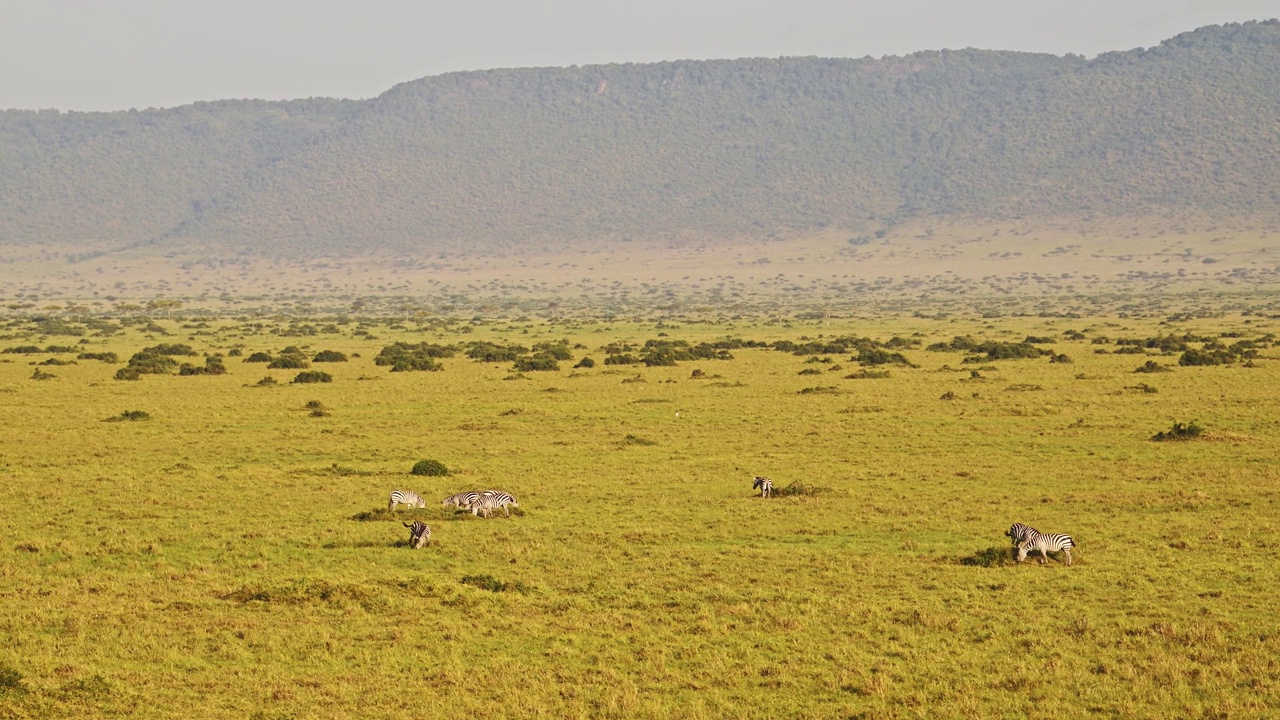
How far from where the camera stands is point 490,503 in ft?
59.4

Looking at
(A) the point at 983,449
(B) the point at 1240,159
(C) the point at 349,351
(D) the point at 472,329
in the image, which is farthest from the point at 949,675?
(B) the point at 1240,159

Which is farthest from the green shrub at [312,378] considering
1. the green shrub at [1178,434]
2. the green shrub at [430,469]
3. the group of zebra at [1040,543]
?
the group of zebra at [1040,543]

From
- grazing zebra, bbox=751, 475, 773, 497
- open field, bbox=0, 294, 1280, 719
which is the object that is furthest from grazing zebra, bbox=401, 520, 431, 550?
grazing zebra, bbox=751, 475, 773, 497

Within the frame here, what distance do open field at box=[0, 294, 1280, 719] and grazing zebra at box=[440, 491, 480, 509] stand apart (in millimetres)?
314

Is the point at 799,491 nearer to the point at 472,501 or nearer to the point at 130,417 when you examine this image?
the point at 472,501

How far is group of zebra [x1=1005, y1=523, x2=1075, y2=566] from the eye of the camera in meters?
14.8

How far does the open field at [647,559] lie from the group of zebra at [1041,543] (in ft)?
0.62

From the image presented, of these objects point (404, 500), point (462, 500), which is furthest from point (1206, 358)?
point (404, 500)

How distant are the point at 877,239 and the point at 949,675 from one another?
177945mm

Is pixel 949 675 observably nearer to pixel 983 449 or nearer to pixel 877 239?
pixel 983 449

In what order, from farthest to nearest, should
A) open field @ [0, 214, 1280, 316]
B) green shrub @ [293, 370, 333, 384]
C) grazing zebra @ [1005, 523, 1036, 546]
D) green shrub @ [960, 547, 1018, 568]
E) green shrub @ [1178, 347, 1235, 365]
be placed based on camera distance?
1. open field @ [0, 214, 1280, 316]
2. green shrub @ [1178, 347, 1235, 365]
3. green shrub @ [293, 370, 333, 384]
4. grazing zebra @ [1005, 523, 1036, 546]
5. green shrub @ [960, 547, 1018, 568]

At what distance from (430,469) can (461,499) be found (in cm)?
402

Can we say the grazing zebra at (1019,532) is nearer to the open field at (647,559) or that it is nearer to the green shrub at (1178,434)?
the open field at (647,559)

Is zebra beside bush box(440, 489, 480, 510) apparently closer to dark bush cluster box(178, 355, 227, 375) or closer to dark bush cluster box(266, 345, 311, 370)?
dark bush cluster box(178, 355, 227, 375)
